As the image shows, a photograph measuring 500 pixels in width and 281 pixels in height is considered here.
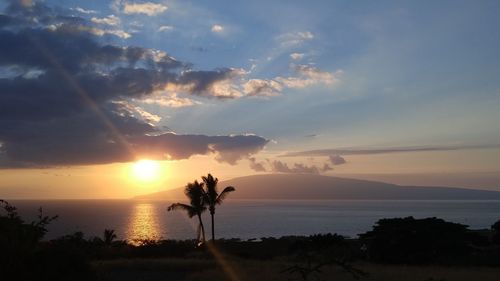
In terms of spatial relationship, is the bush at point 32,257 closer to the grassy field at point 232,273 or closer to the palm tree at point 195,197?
the grassy field at point 232,273

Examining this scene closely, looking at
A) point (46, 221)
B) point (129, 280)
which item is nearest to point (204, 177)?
point (129, 280)

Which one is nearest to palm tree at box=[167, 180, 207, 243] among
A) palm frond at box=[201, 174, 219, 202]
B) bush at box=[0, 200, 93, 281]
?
palm frond at box=[201, 174, 219, 202]

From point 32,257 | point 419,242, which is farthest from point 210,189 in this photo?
point 32,257

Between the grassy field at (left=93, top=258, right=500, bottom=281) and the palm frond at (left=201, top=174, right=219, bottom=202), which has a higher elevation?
the palm frond at (left=201, top=174, right=219, bottom=202)

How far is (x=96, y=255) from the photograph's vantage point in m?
34.4

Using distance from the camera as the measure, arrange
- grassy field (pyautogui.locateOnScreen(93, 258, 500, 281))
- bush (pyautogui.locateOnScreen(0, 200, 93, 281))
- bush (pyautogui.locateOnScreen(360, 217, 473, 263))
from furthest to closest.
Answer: bush (pyautogui.locateOnScreen(360, 217, 473, 263)) → grassy field (pyautogui.locateOnScreen(93, 258, 500, 281)) → bush (pyautogui.locateOnScreen(0, 200, 93, 281))

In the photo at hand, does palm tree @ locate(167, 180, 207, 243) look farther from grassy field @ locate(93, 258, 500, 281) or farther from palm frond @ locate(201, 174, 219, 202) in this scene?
grassy field @ locate(93, 258, 500, 281)

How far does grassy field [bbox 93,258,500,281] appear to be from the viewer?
21.0 m

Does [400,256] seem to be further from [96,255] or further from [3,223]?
[3,223]

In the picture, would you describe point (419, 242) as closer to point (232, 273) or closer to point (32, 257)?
point (232, 273)

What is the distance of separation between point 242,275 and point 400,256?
48.0 feet

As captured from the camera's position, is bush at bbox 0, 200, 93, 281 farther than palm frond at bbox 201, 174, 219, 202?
No

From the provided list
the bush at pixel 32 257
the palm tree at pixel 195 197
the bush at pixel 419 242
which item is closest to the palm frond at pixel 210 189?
the palm tree at pixel 195 197

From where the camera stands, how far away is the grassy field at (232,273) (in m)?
21.0
